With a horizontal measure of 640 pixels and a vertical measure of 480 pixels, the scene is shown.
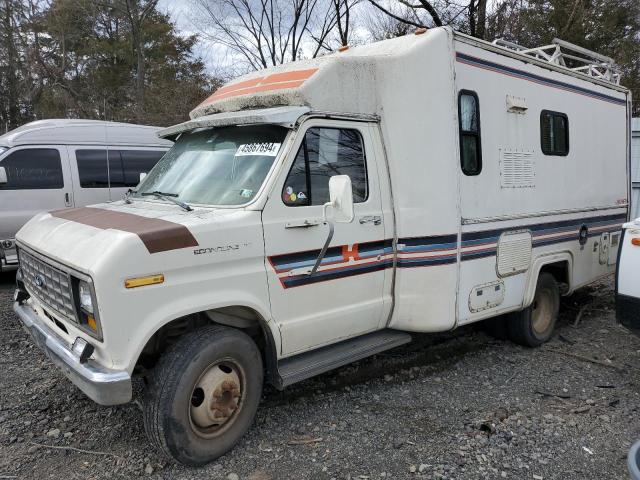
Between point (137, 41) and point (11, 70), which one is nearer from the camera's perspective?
point (137, 41)

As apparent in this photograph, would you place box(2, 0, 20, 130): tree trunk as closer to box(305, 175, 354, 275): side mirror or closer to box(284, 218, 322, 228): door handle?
box(284, 218, 322, 228): door handle

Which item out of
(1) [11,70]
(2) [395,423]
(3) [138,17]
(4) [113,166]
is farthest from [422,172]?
(1) [11,70]

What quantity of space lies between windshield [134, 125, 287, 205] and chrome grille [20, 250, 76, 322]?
3.18 ft

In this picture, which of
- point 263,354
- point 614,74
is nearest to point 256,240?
point 263,354

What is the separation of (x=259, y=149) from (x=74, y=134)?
5.58m

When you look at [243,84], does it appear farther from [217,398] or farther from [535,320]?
[535,320]

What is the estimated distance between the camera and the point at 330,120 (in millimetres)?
3756

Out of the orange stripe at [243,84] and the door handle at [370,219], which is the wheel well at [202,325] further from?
the orange stripe at [243,84]

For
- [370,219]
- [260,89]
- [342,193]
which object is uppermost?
[260,89]

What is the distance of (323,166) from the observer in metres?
3.75

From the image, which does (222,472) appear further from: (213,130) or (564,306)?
(564,306)

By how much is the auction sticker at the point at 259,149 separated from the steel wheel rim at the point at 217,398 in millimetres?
1408

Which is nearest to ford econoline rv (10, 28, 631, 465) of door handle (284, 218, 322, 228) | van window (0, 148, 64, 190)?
door handle (284, 218, 322, 228)

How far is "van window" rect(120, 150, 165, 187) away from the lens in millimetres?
8500
